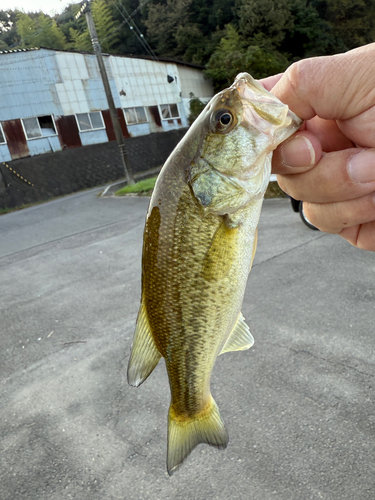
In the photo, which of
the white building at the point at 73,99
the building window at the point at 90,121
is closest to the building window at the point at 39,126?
the white building at the point at 73,99

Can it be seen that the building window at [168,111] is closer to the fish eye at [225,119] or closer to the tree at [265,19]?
the tree at [265,19]

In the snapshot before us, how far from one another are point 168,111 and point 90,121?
7254 millimetres

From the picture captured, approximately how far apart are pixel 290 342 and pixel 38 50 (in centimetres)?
2506

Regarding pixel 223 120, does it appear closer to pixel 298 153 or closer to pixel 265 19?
pixel 298 153

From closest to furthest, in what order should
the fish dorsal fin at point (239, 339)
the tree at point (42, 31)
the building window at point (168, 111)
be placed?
the fish dorsal fin at point (239, 339), the building window at point (168, 111), the tree at point (42, 31)

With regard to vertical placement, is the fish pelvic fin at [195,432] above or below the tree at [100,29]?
below

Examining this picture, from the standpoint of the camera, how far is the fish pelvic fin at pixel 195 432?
5.90ft

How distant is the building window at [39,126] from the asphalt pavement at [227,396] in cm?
2016

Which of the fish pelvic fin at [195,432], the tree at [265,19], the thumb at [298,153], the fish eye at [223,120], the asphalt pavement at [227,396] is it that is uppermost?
the tree at [265,19]

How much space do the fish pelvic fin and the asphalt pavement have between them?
125 cm

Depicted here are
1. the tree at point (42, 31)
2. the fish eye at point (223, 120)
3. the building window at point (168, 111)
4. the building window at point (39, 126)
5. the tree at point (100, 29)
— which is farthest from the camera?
the tree at point (100, 29)

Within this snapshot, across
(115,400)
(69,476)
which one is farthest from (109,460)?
(115,400)

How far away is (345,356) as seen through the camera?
391cm

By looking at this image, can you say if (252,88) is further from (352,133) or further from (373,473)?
(373,473)
